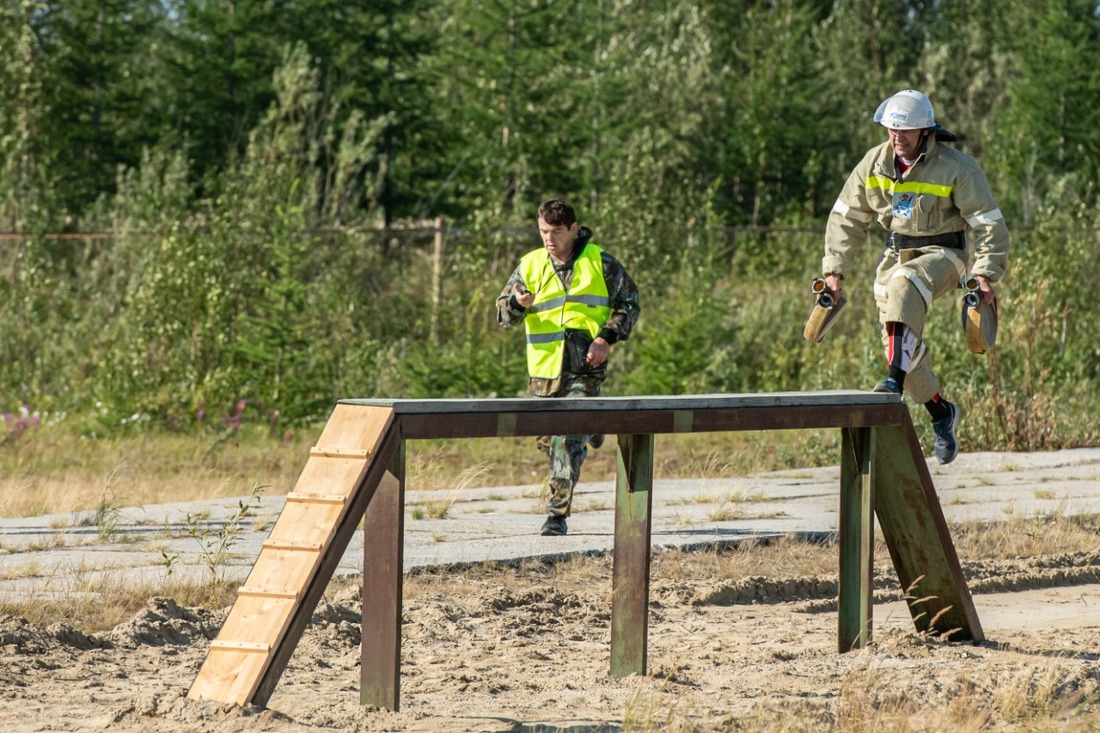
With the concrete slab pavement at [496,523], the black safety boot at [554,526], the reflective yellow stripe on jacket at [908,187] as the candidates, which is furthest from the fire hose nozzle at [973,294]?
the black safety boot at [554,526]

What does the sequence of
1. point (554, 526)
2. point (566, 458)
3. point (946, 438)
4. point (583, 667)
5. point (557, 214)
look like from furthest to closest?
1. point (554, 526)
2. point (566, 458)
3. point (557, 214)
4. point (946, 438)
5. point (583, 667)

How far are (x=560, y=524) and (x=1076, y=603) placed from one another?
2.78 m

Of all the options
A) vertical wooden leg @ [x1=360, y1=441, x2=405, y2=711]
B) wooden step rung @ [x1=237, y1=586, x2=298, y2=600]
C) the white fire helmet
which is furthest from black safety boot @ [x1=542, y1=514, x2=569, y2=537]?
wooden step rung @ [x1=237, y1=586, x2=298, y2=600]

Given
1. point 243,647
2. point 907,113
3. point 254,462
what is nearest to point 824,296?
point 907,113

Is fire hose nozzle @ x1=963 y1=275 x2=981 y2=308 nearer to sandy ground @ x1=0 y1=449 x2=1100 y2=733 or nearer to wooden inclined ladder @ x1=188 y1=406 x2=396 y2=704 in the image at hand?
sandy ground @ x1=0 y1=449 x2=1100 y2=733

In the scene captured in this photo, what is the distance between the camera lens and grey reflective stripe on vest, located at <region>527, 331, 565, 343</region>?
27.6 feet

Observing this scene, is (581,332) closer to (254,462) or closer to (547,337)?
(547,337)

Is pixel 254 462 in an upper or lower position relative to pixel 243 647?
lower

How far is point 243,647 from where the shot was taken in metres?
4.68

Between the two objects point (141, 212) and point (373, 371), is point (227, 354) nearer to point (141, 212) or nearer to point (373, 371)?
point (373, 371)

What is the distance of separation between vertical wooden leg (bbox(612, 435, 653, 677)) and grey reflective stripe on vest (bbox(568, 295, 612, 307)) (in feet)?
8.85

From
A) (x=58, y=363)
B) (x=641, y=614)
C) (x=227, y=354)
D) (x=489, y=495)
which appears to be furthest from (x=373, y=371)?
(x=641, y=614)

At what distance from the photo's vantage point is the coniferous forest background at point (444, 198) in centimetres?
1477

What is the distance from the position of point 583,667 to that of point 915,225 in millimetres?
2619
